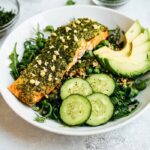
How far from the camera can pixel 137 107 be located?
2.06 m

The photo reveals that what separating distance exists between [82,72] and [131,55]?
11.2 inches

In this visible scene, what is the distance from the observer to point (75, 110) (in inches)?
77.1

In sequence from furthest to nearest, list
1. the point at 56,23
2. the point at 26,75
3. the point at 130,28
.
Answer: the point at 56,23 < the point at 130,28 < the point at 26,75

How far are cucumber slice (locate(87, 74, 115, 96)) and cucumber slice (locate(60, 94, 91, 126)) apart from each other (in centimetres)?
16

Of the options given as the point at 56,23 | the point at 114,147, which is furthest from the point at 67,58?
the point at 114,147

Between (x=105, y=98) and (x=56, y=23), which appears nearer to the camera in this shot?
(x=105, y=98)

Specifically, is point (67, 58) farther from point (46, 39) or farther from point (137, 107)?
point (137, 107)

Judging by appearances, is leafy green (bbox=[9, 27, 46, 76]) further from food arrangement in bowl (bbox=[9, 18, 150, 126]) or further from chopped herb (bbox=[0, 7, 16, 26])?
chopped herb (bbox=[0, 7, 16, 26])

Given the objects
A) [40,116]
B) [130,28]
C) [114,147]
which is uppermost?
[130,28]

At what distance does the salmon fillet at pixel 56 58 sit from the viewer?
2.12 meters

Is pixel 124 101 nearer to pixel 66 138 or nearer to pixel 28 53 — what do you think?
pixel 66 138

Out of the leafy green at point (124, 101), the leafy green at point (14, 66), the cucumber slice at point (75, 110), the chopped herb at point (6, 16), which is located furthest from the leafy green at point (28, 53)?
the leafy green at point (124, 101)

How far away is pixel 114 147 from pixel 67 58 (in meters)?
0.55

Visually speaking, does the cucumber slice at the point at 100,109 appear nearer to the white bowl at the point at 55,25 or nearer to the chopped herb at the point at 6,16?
the white bowl at the point at 55,25
